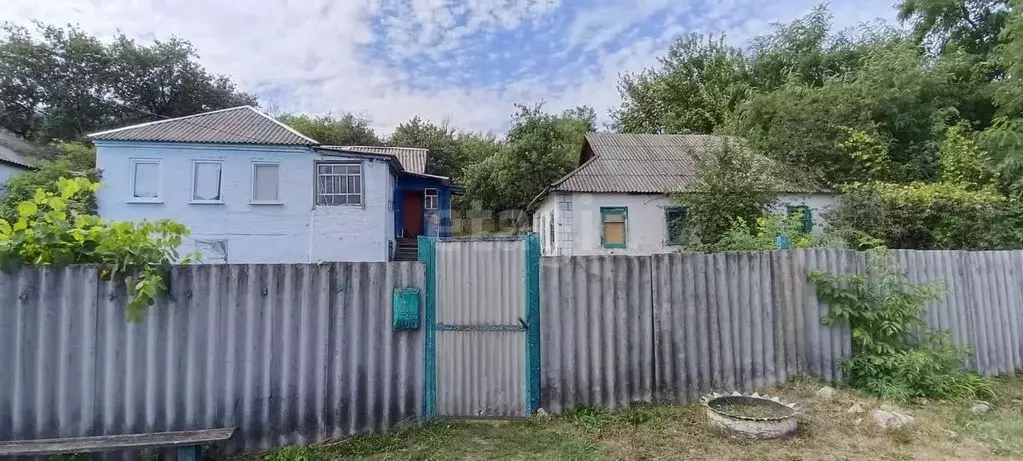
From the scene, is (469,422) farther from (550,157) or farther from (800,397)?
(550,157)

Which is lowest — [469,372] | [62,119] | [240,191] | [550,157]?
[469,372]

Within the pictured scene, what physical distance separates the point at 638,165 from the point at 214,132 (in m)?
14.6

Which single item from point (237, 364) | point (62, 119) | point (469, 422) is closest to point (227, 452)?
point (237, 364)

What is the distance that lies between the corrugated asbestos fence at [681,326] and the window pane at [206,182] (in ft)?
51.2

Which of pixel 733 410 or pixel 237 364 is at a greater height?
pixel 237 364

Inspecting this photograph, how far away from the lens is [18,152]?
933 inches

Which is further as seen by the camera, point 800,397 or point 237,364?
point 800,397

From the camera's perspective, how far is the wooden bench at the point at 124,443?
3354mm

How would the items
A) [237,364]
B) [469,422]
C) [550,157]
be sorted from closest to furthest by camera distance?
[237,364] < [469,422] < [550,157]

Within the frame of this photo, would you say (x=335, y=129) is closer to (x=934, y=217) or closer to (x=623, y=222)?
(x=623, y=222)

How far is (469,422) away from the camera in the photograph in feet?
14.5

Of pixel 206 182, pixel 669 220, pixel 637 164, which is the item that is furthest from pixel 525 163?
pixel 206 182

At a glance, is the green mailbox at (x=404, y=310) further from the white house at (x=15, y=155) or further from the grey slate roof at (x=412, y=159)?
the white house at (x=15, y=155)

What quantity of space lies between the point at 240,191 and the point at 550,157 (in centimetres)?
1287
